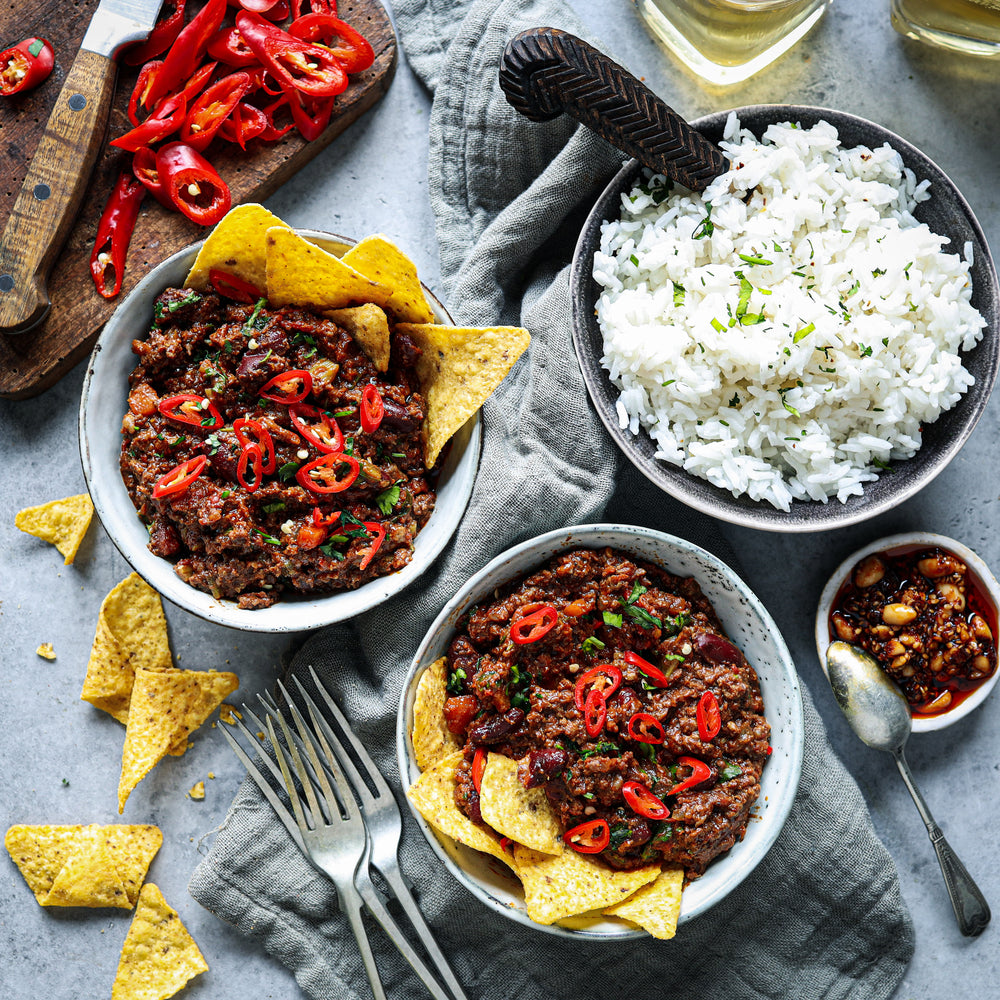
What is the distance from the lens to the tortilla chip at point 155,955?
122 inches

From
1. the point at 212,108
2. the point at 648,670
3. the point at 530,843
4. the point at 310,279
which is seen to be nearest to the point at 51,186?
the point at 212,108

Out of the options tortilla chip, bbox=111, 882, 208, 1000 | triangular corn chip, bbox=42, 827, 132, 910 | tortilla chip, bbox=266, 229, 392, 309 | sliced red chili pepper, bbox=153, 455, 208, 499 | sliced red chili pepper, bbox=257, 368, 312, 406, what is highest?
tortilla chip, bbox=266, 229, 392, 309

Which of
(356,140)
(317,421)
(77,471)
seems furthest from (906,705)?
(77,471)

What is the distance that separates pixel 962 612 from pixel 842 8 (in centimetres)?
212

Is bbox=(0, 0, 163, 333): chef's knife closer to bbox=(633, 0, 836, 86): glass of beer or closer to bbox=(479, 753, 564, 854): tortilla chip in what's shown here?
bbox=(633, 0, 836, 86): glass of beer

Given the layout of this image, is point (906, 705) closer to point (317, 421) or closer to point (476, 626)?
point (476, 626)

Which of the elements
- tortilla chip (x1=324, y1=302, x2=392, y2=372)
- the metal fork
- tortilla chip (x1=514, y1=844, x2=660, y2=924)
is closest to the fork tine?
the metal fork

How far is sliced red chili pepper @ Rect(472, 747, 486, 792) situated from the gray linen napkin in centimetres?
42

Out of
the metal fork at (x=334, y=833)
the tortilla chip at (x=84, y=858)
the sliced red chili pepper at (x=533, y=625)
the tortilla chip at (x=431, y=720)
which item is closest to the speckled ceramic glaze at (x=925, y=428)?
the sliced red chili pepper at (x=533, y=625)

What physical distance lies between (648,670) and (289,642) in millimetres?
1316

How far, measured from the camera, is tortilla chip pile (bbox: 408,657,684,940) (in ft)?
8.32

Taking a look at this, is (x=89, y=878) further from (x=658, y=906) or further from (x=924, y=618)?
(x=924, y=618)

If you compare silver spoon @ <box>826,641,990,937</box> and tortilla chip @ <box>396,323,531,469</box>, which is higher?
tortilla chip @ <box>396,323,531,469</box>

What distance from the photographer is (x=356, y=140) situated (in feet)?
10.7
